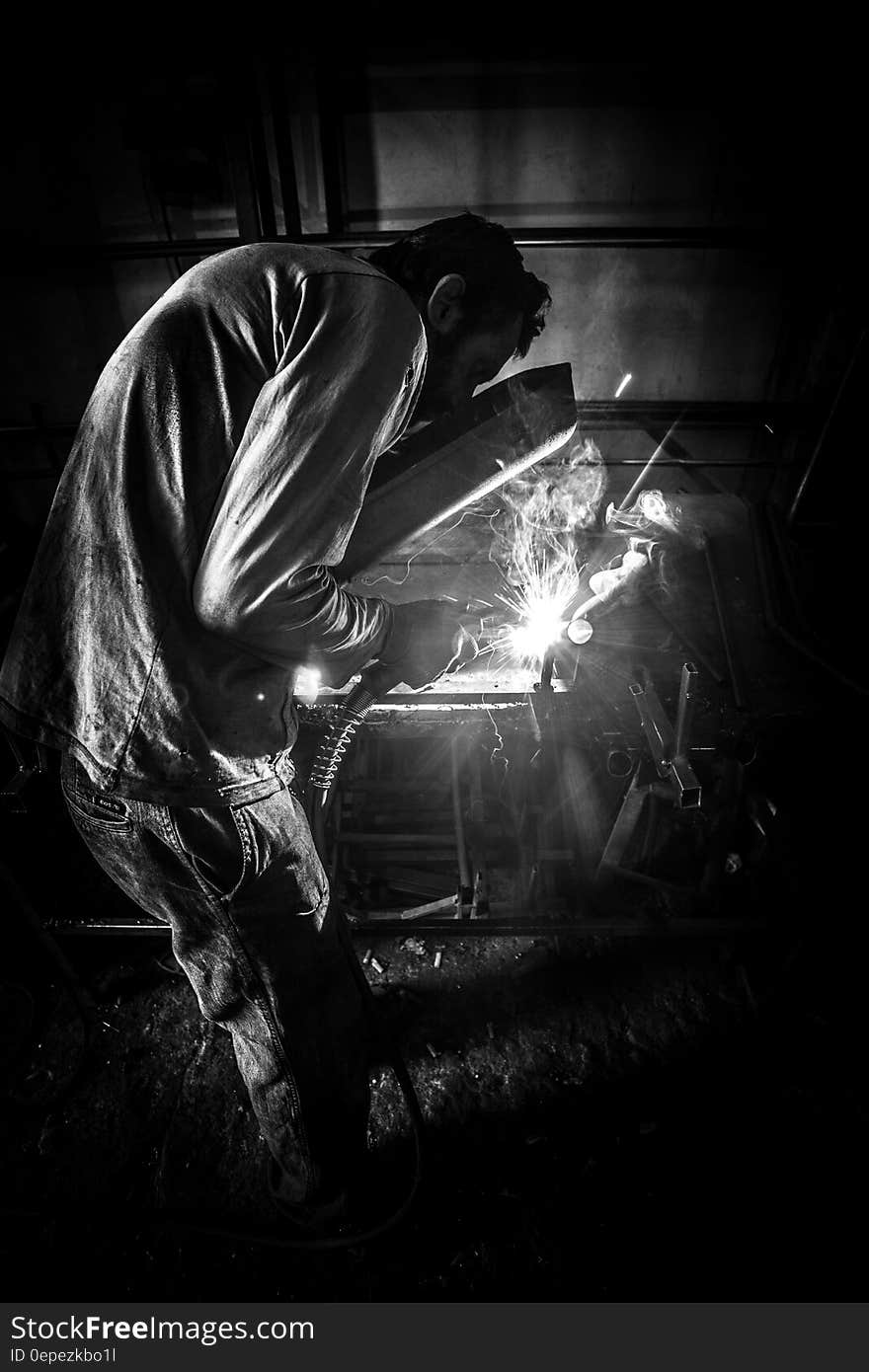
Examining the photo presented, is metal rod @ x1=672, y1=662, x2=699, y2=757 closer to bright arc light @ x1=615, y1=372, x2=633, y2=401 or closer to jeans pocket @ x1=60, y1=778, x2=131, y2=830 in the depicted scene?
jeans pocket @ x1=60, y1=778, x2=131, y2=830

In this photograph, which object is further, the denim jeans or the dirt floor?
A: the dirt floor

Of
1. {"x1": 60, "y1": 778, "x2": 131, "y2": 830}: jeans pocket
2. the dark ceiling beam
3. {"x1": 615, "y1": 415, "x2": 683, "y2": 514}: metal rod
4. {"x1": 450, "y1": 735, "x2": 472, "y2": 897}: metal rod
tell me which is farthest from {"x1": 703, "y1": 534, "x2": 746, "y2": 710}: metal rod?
{"x1": 60, "y1": 778, "x2": 131, "y2": 830}: jeans pocket

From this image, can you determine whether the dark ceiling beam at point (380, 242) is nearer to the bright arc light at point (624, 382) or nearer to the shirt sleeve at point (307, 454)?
the bright arc light at point (624, 382)

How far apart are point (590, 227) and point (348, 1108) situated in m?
4.73

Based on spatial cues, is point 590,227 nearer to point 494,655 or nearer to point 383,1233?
point 494,655

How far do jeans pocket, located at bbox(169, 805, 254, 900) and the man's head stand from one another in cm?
120

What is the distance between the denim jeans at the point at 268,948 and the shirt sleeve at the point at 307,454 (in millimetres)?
585

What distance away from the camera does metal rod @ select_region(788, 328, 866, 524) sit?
3467 mm

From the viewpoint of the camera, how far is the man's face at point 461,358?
153 centimetres

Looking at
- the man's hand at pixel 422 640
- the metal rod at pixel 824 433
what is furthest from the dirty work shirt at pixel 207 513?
the metal rod at pixel 824 433

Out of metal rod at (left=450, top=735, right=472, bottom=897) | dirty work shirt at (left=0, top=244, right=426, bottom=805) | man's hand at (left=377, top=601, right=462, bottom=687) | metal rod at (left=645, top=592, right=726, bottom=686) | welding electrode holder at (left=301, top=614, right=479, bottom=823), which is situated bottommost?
metal rod at (left=450, top=735, right=472, bottom=897)

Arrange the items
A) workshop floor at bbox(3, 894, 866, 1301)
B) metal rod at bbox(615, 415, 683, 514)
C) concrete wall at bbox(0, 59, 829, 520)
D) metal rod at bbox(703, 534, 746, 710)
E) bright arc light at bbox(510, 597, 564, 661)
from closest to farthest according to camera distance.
→ workshop floor at bbox(3, 894, 866, 1301), bright arc light at bbox(510, 597, 564, 661), metal rod at bbox(703, 534, 746, 710), concrete wall at bbox(0, 59, 829, 520), metal rod at bbox(615, 415, 683, 514)

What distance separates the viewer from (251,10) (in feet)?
10.4

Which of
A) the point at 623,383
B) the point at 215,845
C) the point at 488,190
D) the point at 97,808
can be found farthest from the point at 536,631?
the point at 488,190
